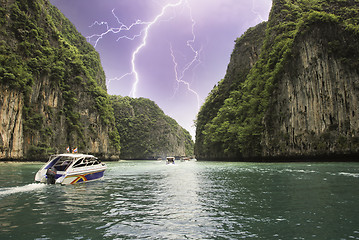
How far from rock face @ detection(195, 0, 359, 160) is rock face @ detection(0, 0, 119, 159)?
163 ft

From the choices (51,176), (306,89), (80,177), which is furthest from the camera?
(306,89)

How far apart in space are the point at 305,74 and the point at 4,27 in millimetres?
65843

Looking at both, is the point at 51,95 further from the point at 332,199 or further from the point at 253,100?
the point at 332,199

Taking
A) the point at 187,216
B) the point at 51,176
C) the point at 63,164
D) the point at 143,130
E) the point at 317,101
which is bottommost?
the point at 187,216

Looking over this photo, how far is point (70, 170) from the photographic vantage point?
1905 cm

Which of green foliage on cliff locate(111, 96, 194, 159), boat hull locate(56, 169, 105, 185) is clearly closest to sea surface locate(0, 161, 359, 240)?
boat hull locate(56, 169, 105, 185)

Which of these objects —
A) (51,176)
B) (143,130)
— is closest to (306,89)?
(51,176)

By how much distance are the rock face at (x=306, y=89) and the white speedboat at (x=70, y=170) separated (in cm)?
3780

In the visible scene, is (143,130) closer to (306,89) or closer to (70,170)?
(306,89)

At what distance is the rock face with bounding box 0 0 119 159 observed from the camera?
2067 inches

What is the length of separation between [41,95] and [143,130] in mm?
106262

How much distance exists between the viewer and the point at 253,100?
60.7 m

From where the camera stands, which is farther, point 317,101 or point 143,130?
point 143,130

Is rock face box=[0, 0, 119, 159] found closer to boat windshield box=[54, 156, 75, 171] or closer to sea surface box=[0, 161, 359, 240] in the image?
boat windshield box=[54, 156, 75, 171]
